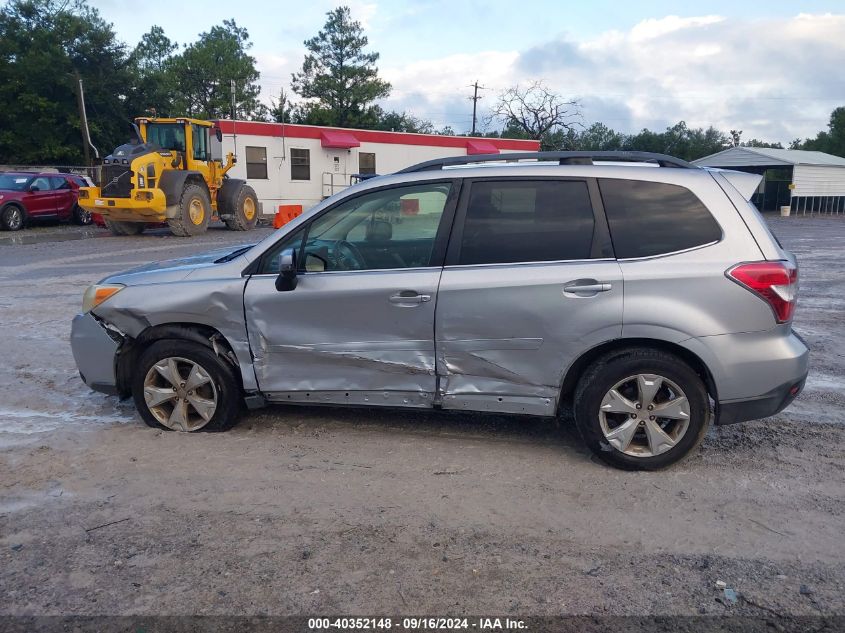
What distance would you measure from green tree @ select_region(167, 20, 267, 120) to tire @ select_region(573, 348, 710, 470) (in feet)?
208

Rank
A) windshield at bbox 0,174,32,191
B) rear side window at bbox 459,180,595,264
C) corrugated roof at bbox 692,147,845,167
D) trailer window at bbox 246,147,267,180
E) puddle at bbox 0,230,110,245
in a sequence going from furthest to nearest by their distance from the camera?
corrugated roof at bbox 692,147,845,167
trailer window at bbox 246,147,267,180
windshield at bbox 0,174,32,191
puddle at bbox 0,230,110,245
rear side window at bbox 459,180,595,264

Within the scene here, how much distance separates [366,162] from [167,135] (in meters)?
13.0

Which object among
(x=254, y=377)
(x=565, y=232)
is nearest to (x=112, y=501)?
(x=254, y=377)

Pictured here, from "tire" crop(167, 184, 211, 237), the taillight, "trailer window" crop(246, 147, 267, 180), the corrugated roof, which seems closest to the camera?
the taillight

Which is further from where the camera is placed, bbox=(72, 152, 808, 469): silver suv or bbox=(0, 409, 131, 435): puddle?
bbox=(0, 409, 131, 435): puddle

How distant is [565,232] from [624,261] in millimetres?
390

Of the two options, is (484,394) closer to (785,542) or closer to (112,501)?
(785,542)

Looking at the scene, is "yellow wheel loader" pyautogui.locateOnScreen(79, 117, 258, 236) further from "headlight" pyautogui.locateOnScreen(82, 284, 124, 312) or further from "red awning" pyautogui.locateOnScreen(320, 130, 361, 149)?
"headlight" pyautogui.locateOnScreen(82, 284, 124, 312)

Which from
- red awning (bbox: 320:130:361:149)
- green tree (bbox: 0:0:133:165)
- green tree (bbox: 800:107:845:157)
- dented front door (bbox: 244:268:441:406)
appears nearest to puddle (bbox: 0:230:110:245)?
red awning (bbox: 320:130:361:149)

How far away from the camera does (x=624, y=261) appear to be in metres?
4.18

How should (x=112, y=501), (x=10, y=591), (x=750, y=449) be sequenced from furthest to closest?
(x=750, y=449) → (x=112, y=501) → (x=10, y=591)

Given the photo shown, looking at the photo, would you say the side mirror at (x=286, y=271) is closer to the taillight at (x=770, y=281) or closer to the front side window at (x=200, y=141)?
the taillight at (x=770, y=281)

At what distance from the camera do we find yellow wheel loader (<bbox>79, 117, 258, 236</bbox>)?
18156mm

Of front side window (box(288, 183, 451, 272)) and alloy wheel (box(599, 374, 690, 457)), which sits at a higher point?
front side window (box(288, 183, 451, 272))
